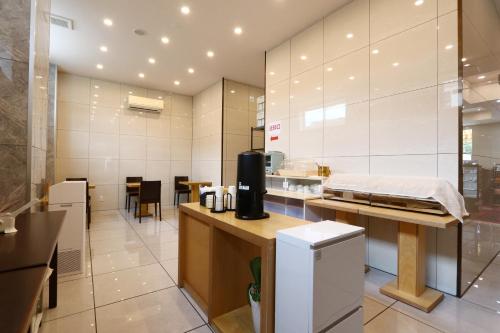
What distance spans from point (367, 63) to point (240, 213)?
256cm

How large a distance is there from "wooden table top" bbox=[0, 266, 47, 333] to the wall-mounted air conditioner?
21.0 ft

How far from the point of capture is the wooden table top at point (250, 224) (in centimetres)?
149

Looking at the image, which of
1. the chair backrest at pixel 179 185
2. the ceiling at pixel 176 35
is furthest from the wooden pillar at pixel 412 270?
the chair backrest at pixel 179 185

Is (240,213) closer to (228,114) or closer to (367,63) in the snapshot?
(367,63)

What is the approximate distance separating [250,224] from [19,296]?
121 centimetres

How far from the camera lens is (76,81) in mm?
6047

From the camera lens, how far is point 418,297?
7.63 feet

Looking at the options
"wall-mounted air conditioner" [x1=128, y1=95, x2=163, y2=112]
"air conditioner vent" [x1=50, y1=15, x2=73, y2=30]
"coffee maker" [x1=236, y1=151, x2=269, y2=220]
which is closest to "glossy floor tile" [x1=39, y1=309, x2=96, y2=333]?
"coffee maker" [x1=236, y1=151, x2=269, y2=220]

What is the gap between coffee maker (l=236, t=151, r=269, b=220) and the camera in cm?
188

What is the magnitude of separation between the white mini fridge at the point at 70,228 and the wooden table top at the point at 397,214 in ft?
9.15


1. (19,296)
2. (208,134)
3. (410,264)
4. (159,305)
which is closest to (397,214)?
(410,264)

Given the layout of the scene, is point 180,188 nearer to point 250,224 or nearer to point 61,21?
point 61,21

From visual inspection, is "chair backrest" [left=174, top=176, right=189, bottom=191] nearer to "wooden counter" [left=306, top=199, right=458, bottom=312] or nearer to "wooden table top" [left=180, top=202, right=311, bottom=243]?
"wooden table top" [left=180, top=202, right=311, bottom=243]

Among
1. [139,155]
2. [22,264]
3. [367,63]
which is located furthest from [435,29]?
[139,155]
